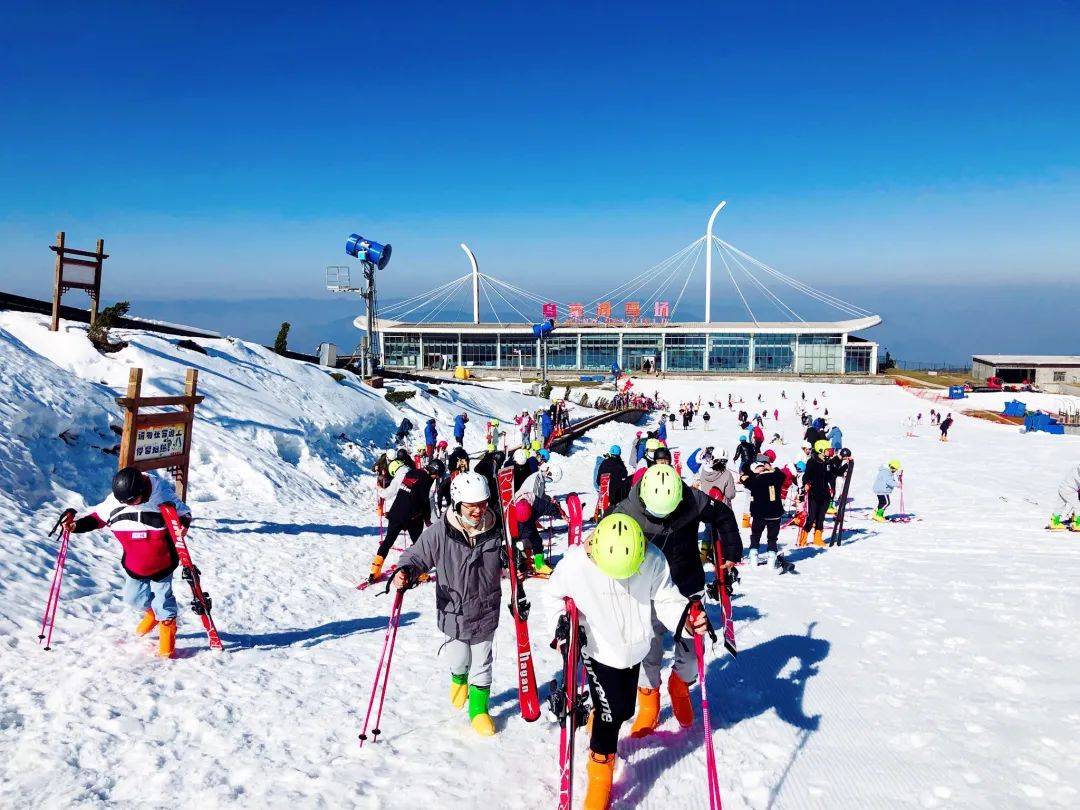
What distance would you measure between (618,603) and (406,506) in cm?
497

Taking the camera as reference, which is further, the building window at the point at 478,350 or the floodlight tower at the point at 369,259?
the building window at the point at 478,350

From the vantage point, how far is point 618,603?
11.9 feet

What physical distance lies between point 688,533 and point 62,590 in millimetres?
5807

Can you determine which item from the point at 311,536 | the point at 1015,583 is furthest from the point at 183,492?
the point at 1015,583

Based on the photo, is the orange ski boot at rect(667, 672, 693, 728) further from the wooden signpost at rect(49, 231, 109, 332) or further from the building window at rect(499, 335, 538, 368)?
the building window at rect(499, 335, 538, 368)

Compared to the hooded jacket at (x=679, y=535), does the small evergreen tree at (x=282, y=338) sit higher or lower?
higher

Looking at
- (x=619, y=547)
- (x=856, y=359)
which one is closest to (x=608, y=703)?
(x=619, y=547)

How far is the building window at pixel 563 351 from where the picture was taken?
8544 centimetres

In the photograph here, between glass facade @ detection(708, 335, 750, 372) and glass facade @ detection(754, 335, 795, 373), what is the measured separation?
1232mm

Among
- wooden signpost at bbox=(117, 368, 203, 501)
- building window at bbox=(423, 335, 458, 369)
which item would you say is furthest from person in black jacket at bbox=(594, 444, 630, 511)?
building window at bbox=(423, 335, 458, 369)

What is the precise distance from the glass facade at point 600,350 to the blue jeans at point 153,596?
7951 cm

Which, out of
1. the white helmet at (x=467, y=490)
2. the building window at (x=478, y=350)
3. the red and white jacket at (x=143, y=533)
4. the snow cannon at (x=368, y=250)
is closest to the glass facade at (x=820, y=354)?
the building window at (x=478, y=350)

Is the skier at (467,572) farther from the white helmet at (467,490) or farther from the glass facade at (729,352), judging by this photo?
the glass facade at (729,352)

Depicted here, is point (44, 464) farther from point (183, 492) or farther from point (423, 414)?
point (423, 414)
